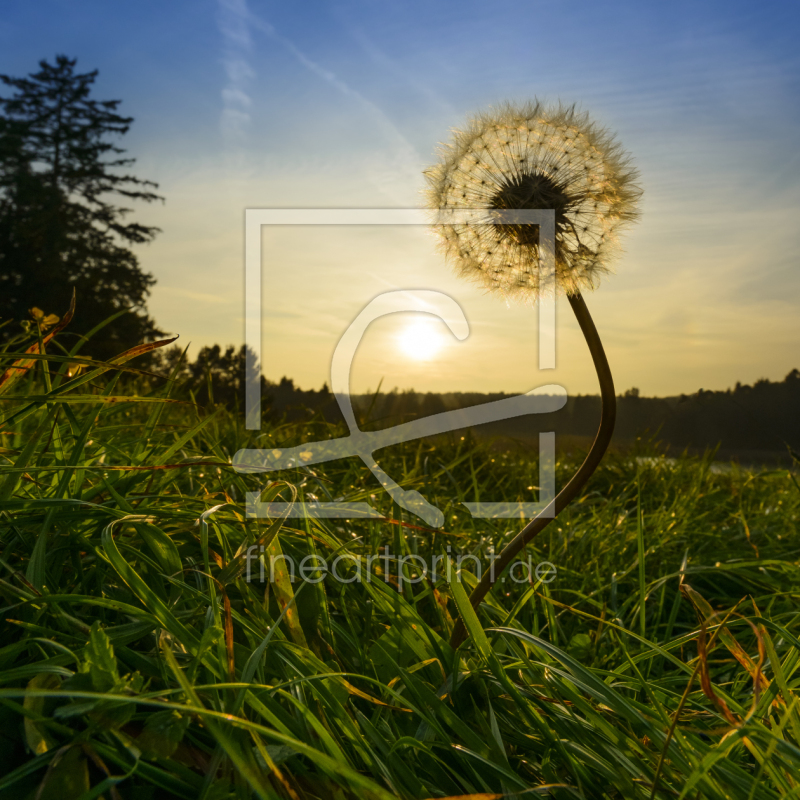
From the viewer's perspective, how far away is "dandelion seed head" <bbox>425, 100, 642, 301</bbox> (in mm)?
1453

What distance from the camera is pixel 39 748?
2.74 ft

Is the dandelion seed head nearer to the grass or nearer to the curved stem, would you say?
the curved stem

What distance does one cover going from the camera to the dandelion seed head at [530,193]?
1.45 m

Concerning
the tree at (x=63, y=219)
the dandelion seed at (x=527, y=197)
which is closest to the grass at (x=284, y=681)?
the dandelion seed at (x=527, y=197)

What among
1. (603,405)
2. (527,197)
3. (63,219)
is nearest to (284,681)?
(603,405)

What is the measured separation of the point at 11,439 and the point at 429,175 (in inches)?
65.4

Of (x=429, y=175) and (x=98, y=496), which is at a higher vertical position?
(x=429, y=175)

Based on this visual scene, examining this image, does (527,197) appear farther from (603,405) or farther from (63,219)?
(63,219)

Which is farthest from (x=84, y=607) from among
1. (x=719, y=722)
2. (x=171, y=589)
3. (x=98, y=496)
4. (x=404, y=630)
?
(x=719, y=722)

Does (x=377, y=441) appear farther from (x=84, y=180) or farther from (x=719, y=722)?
(x=84, y=180)

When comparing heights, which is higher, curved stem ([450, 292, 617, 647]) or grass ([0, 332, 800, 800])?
curved stem ([450, 292, 617, 647])

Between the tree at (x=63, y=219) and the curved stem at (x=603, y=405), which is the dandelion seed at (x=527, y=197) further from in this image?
the tree at (x=63, y=219)

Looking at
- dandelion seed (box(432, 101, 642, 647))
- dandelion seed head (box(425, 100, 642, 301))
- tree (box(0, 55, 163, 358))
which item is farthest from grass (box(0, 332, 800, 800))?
tree (box(0, 55, 163, 358))

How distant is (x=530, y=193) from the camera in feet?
4.80
